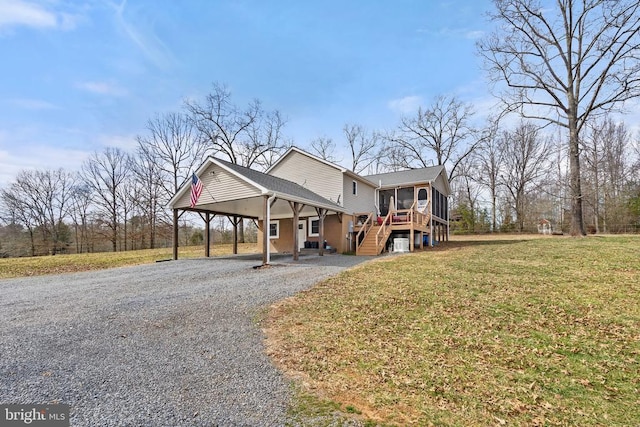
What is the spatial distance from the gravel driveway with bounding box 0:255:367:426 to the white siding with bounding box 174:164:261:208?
5.34 m

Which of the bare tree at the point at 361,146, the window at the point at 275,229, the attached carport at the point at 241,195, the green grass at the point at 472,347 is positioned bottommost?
the green grass at the point at 472,347

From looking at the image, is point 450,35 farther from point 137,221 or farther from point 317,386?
point 137,221

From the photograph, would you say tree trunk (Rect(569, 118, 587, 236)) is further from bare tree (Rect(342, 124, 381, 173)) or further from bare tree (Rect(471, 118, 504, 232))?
bare tree (Rect(342, 124, 381, 173))

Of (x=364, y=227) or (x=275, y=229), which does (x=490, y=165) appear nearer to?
(x=364, y=227)

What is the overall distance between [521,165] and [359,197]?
2516 centimetres

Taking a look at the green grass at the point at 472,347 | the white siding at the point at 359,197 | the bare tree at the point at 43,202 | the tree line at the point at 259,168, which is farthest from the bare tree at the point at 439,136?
the bare tree at the point at 43,202

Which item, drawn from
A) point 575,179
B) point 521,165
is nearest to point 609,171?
point 521,165

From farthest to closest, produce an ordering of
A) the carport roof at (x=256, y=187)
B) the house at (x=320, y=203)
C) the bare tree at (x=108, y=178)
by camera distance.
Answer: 1. the bare tree at (x=108, y=178)
2. the house at (x=320, y=203)
3. the carport roof at (x=256, y=187)

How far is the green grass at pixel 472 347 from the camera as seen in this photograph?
2793 millimetres

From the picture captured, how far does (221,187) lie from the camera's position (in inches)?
491

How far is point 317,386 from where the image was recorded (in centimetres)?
311

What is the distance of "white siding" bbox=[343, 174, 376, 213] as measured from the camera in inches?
652

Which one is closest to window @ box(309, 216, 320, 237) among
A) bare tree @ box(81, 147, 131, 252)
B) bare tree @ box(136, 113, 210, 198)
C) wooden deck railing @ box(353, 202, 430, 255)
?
wooden deck railing @ box(353, 202, 430, 255)

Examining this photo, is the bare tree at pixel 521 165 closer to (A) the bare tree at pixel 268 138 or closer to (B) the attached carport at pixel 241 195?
(A) the bare tree at pixel 268 138
